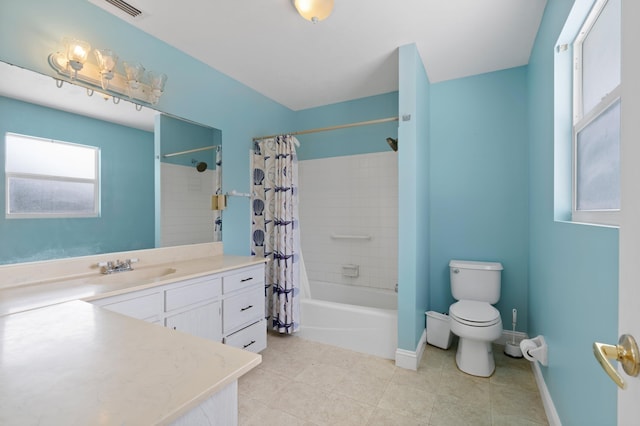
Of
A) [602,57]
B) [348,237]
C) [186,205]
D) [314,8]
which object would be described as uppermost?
[314,8]

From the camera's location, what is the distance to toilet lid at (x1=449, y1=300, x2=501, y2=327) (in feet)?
6.78

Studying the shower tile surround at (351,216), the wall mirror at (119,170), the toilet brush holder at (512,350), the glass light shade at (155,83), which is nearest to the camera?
the wall mirror at (119,170)

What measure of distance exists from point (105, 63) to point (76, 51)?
0.44 ft

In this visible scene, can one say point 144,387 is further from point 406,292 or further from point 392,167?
point 392,167

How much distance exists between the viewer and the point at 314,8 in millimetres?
1734

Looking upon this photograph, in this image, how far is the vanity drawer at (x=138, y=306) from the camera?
138 centimetres

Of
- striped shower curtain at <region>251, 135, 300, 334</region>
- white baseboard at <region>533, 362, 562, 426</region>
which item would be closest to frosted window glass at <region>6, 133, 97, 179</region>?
striped shower curtain at <region>251, 135, 300, 334</region>

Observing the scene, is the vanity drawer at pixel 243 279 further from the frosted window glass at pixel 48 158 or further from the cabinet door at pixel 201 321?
the frosted window glass at pixel 48 158

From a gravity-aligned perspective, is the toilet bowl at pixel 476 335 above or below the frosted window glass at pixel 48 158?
below

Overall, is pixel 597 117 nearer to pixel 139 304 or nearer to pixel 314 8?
pixel 314 8

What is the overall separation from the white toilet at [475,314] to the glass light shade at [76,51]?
2972 millimetres

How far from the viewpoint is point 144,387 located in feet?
1.95

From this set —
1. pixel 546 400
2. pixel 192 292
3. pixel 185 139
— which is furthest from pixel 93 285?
pixel 546 400

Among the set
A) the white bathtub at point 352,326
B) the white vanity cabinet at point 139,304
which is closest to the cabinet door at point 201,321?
the white vanity cabinet at point 139,304
